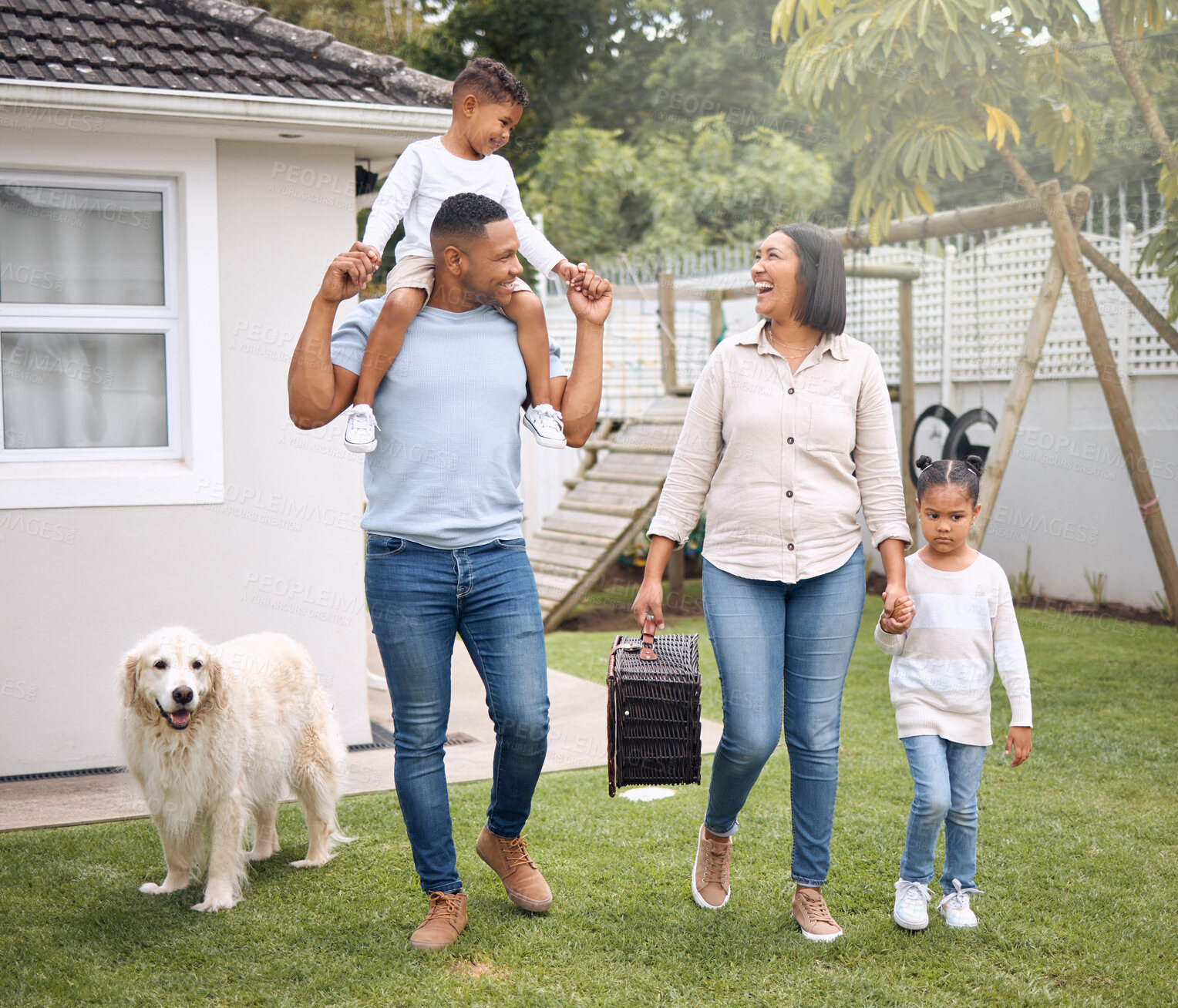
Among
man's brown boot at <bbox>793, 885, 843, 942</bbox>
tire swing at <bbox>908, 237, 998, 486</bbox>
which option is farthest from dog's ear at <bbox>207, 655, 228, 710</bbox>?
tire swing at <bbox>908, 237, 998, 486</bbox>

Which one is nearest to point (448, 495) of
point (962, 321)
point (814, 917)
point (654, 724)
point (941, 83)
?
point (654, 724)

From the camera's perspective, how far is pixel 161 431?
559cm

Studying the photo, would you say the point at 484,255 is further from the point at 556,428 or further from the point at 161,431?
the point at 161,431

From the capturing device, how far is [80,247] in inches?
213

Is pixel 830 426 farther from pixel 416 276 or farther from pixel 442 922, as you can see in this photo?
pixel 442 922

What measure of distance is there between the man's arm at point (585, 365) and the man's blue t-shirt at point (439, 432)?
174mm

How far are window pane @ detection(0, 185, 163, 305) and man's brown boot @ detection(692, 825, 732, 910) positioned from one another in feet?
12.4

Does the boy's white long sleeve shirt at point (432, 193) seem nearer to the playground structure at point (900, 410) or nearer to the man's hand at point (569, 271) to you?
the man's hand at point (569, 271)

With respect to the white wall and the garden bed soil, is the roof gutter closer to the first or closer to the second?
the white wall

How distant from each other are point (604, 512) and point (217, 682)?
20.5 feet

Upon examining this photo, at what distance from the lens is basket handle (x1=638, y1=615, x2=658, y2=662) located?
133 inches

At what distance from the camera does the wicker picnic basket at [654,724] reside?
3314 millimetres

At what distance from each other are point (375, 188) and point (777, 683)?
4330 millimetres

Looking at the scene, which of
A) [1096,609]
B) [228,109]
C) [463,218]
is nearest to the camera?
[463,218]
